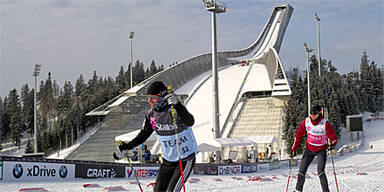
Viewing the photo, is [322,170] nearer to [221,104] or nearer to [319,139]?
[319,139]

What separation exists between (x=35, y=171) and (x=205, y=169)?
27.1 feet

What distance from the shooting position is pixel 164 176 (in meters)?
4.81

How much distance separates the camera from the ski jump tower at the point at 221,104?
1708 inches

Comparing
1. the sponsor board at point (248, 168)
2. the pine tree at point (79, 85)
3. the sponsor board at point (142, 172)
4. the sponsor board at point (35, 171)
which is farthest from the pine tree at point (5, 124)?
the sponsor board at point (35, 171)

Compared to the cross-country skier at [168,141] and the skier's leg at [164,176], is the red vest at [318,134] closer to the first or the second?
the cross-country skier at [168,141]

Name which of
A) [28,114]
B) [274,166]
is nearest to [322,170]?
[274,166]

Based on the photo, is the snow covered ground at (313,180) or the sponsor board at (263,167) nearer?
the snow covered ground at (313,180)

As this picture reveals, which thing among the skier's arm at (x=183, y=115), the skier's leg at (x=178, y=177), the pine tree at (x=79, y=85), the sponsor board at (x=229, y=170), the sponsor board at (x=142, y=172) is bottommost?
the sponsor board at (x=229, y=170)

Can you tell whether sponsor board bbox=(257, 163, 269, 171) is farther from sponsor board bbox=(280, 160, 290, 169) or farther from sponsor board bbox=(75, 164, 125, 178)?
sponsor board bbox=(75, 164, 125, 178)

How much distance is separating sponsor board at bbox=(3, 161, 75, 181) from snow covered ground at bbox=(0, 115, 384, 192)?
59 cm

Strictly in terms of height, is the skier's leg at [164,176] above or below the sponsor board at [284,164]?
above

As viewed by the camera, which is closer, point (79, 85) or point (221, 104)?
point (221, 104)

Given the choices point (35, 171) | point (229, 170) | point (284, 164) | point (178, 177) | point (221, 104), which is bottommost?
point (284, 164)

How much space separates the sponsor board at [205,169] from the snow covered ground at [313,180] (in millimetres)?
1210
